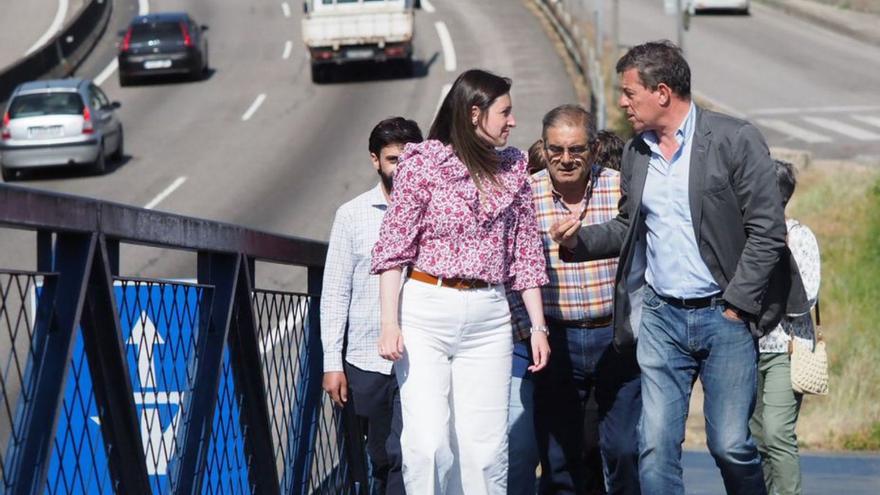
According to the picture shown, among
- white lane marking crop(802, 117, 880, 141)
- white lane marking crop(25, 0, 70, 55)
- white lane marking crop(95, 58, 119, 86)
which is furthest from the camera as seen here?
white lane marking crop(25, 0, 70, 55)

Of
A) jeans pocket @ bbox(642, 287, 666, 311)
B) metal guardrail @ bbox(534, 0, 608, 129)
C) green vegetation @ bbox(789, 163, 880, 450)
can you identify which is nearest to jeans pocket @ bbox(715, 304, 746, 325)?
jeans pocket @ bbox(642, 287, 666, 311)

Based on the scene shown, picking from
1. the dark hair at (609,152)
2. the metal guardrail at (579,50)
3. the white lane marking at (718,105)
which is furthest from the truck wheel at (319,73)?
the dark hair at (609,152)

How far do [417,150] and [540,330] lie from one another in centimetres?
80

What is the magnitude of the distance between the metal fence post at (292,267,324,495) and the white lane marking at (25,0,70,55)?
1462 inches

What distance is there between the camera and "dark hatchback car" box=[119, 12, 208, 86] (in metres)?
38.9

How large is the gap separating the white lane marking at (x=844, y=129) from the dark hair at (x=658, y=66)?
2923 centimetres

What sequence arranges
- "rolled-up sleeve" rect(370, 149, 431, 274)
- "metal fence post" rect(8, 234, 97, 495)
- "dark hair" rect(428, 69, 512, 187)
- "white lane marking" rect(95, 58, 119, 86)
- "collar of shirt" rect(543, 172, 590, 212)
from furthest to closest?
"white lane marking" rect(95, 58, 119, 86) → "collar of shirt" rect(543, 172, 590, 212) → "dark hair" rect(428, 69, 512, 187) → "rolled-up sleeve" rect(370, 149, 431, 274) → "metal fence post" rect(8, 234, 97, 495)

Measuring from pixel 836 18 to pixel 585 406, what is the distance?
47.0 metres

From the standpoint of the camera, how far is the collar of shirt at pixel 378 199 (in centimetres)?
679

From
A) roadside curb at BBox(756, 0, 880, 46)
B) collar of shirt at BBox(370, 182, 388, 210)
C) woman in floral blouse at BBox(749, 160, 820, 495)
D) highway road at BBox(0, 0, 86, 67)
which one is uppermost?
collar of shirt at BBox(370, 182, 388, 210)

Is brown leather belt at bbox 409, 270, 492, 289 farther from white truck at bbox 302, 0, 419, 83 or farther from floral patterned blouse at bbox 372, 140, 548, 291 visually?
white truck at bbox 302, 0, 419, 83

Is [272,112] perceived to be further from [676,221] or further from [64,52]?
[676,221]

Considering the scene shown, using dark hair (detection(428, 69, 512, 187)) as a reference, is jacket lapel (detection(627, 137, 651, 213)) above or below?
below

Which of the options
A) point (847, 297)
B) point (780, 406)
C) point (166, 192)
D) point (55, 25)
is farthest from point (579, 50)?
point (780, 406)
